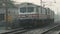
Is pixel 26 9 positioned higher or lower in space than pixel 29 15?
higher

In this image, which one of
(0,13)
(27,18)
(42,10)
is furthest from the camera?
(0,13)

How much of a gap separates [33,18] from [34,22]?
19.9 inches

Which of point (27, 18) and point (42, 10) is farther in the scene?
point (42, 10)

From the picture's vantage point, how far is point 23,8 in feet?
80.8

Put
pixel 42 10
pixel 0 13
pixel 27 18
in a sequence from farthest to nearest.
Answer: pixel 0 13 < pixel 42 10 < pixel 27 18

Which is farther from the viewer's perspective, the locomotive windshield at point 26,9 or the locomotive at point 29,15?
the locomotive windshield at point 26,9

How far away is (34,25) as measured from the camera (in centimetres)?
2511

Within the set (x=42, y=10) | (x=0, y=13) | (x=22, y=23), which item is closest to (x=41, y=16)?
(x=42, y=10)

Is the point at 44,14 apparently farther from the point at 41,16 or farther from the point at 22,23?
the point at 22,23

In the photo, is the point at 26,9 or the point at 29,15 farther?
the point at 26,9

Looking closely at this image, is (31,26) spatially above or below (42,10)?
below

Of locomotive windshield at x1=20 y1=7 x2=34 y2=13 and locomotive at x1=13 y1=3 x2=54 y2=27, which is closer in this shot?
locomotive at x1=13 y1=3 x2=54 y2=27

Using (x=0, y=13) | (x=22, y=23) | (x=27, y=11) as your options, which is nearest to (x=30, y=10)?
(x=27, y=11)

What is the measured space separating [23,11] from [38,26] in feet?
11.2
